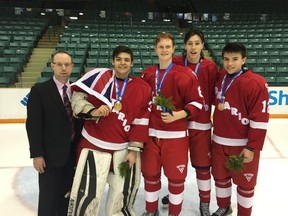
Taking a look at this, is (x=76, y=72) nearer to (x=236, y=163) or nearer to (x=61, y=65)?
(x=61, y=65)

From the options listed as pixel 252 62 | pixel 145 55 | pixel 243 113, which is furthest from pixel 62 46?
pixel 243 113

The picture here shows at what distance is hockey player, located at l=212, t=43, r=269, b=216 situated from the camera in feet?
7.79

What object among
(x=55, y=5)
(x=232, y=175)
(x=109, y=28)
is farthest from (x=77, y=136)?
(x=55, y=5)

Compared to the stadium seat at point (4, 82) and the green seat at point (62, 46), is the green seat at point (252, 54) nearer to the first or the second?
the green seat at point (62, 46)

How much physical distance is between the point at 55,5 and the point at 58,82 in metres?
12.3

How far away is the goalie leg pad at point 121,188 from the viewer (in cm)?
242

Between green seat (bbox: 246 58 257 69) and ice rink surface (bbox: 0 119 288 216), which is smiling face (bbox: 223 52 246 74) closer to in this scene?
ice rink surface (bbox: 0 119 288 216)

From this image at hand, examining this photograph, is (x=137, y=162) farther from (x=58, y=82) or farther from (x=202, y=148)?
(x=58, y=82)

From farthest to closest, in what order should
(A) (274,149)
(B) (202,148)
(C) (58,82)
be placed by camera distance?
1. (A) (274,149)
2. (B) (202,148)
3. (C) (58,82)

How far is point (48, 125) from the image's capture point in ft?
7.48

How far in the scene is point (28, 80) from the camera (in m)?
6.15

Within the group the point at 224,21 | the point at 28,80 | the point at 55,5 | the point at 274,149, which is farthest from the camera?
the point at 55,5

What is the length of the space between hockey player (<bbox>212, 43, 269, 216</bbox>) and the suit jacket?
44.5 inches

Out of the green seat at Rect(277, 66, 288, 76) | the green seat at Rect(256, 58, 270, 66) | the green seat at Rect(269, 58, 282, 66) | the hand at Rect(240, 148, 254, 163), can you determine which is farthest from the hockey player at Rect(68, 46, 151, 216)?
the green seat at Rect(269, 58, 282, 66)
